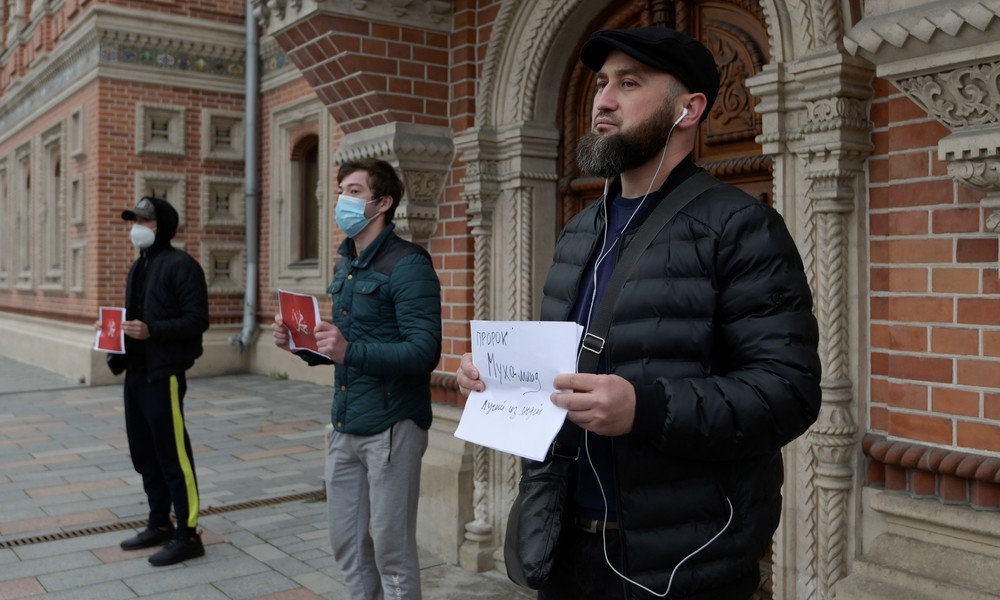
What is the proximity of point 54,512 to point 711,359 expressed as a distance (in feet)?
18.3

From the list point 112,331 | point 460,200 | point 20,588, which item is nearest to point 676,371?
point 460,200

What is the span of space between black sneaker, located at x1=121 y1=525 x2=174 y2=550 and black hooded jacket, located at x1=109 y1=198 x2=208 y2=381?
98 cm

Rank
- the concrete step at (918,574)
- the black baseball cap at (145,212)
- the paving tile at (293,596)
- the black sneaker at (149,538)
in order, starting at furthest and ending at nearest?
the black sneaker at (149,538) → the black baseball cap at (145,212) → the paving tile at (293,596) → the concrete step at (918,574)

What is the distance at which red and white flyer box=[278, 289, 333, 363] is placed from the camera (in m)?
3.42

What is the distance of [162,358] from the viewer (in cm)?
492

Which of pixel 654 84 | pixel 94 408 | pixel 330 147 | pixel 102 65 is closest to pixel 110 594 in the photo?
pixel 654 84

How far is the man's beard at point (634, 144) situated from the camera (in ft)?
6.39

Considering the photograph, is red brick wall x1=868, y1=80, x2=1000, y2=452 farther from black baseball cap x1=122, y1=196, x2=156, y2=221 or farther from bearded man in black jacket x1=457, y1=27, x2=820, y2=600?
black baseball cap x1=122, y1=196, x2=156, y2=221

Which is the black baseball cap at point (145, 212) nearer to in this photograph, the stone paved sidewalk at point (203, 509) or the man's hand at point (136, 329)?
the man's hand at point (136, 329)

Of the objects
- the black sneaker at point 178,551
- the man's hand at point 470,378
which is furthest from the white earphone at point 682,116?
the black sneaker at point 178,551

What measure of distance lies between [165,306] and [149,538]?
1.37 meters

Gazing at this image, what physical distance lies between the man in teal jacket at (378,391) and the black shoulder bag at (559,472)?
1.44 meters

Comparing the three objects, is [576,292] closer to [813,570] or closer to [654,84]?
[654,84]

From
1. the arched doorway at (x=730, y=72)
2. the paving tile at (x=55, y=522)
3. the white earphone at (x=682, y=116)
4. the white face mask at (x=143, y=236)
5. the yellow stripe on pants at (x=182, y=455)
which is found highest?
the arched doorway at (x=730, y=72)
